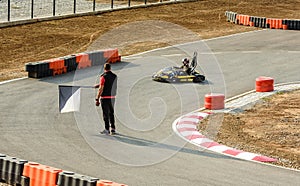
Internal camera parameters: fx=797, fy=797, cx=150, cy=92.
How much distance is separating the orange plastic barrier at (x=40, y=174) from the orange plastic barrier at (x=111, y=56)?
612 inches

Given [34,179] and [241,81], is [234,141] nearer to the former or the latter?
[34,179]

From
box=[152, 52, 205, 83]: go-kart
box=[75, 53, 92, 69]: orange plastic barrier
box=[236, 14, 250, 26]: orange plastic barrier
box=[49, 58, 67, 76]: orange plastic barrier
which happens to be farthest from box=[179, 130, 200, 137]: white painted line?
box=[236, 14, 250, 26]: orange plastic barrier

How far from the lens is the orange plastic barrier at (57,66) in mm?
27688

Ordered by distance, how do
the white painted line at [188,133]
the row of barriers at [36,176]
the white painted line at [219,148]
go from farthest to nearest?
the white painted line at [188,133]
the white painted line at [219,148]
the row of barriers at [36,176]

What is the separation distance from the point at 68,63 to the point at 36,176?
45.3ft

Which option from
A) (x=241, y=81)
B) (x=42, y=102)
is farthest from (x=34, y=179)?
(x=241, y=81)

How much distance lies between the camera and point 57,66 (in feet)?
91.5

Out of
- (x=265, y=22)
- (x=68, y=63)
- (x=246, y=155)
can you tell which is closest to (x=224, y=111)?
(x=246, y=155)

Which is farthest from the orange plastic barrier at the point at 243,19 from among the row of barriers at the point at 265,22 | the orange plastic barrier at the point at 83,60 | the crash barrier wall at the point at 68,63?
the orange plastic barrier at the point at 83,60

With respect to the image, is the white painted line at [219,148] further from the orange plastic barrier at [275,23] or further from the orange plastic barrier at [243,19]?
the orange plastic barrier at [243,19]

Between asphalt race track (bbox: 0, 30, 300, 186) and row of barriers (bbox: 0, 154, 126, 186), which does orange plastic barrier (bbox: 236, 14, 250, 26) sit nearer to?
asphalt race track (bbox: 0, 30, 300, 186)

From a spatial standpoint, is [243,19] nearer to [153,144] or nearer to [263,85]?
[263,85]

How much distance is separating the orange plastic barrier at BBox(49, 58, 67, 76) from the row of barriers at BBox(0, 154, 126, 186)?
12.1 m

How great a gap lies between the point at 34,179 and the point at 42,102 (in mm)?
8379
